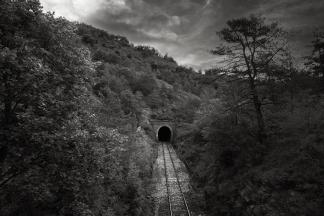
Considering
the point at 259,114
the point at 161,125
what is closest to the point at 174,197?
the point at 259,114

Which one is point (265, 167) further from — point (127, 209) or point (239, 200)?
point (127, 209)

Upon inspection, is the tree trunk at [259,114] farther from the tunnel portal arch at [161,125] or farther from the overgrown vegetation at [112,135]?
the tunnel portal arch at [161,125]

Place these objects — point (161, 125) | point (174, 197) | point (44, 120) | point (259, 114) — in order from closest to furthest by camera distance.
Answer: point (44, 120) → point (259, 114) → point (174, 197) → point (161, 125)

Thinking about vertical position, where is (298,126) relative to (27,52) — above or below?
below

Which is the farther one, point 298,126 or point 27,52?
point 298,126

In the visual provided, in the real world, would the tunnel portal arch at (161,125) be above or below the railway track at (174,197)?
above

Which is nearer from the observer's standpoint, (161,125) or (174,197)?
(174,197)

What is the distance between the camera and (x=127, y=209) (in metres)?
13.4

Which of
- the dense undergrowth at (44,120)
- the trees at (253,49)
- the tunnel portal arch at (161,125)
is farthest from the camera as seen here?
the tunnel portal arch at (161,125)

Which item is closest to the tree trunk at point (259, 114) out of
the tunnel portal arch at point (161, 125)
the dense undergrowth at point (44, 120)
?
the dense undergrowth at point (44, 120)

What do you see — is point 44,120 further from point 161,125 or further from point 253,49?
point 161,125

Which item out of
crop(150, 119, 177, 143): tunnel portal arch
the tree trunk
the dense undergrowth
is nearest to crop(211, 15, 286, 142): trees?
the tree trunk

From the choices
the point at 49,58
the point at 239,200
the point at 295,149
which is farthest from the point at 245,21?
the point at 49,58

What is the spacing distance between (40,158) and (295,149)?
12.6m
